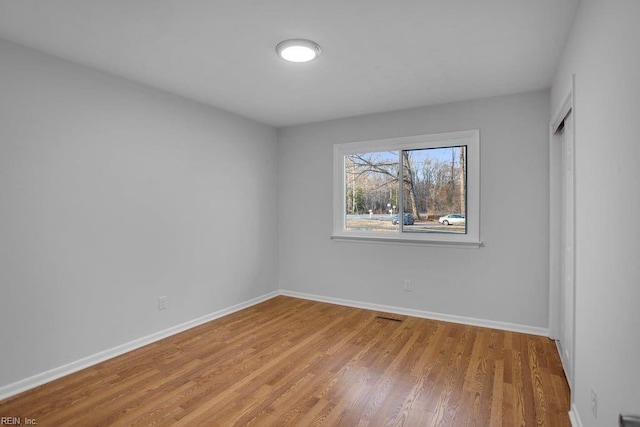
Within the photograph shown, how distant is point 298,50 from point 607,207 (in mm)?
2142

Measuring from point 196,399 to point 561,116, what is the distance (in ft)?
11.4

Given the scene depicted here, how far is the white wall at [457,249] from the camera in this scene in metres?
3.49

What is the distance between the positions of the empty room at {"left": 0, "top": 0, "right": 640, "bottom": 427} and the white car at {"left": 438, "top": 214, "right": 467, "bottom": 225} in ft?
0.27

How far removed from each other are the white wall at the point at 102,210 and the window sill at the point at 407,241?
1443 mm

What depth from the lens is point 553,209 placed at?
3281mm

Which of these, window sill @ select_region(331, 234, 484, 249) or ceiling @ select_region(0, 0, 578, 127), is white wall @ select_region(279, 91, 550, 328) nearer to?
window sill @ select_region(331, 234, 484, 249)

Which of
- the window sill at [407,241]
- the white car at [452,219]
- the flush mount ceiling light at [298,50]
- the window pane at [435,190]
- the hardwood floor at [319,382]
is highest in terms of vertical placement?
the flush mount ceiling light at [298,50]

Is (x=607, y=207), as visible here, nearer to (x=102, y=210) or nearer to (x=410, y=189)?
(x=410, y=189)

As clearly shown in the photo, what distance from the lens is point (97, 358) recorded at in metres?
2.89

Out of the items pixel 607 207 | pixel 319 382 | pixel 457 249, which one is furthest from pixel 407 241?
pixel 607 207

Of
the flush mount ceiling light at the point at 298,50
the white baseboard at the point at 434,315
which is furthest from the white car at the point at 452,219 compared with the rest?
the flush mount ceiling light at the point at 298,50

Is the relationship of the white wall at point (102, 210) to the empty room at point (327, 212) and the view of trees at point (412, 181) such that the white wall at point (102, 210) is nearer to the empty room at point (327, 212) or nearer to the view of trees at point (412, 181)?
the empty room at point (327, 212)

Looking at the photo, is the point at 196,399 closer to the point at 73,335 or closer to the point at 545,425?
the point at 73,335

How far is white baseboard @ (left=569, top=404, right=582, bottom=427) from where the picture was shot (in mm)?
1974
